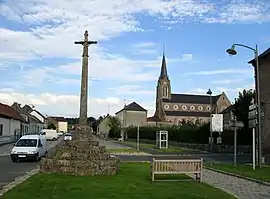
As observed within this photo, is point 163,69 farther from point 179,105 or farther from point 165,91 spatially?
point 179,105

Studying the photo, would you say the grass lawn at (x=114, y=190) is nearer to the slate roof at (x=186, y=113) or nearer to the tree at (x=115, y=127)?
the tree at (x=115, y=127)

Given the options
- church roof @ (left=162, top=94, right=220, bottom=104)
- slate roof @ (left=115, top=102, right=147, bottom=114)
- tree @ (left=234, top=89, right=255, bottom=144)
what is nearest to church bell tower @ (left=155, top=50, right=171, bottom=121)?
church roof @ (left=162, top=94, right=220, bottom=104)

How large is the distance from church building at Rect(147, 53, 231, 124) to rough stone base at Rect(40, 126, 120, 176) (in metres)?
125

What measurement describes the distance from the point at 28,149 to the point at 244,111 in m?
29.9

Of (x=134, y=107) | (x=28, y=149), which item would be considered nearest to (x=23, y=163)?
(x=28, y=149)

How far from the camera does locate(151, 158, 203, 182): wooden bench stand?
56.4ft

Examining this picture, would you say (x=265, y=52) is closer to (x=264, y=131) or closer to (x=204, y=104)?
(x=264, y=131)

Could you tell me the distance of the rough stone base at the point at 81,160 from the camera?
19672 millimetres

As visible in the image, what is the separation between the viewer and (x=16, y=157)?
98.8ft

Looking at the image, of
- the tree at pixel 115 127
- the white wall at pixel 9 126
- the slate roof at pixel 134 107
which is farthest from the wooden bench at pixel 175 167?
the slate roof at pixel 134 107

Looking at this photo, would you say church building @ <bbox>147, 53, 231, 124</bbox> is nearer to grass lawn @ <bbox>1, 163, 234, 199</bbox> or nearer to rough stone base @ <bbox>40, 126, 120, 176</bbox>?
rough stone base @ <bbox>40, 126, 120, 176</bbox>

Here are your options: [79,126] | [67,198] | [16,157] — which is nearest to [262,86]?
[79,126]

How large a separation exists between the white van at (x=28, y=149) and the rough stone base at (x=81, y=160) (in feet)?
31.4

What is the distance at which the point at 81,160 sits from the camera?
19891 millimetres
